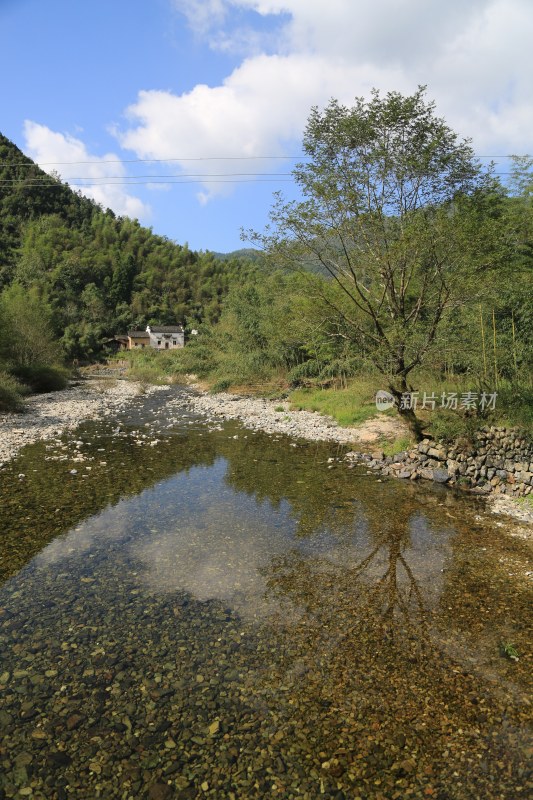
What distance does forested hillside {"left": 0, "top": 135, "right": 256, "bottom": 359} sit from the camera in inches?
2581

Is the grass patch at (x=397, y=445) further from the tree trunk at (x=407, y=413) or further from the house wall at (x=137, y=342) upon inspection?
the house wall at (x=137, y=342)

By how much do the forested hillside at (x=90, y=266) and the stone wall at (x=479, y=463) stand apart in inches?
1955

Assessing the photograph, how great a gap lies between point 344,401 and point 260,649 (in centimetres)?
1772

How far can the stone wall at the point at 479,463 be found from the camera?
1118cm

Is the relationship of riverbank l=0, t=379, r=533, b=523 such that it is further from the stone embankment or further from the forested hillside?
the forested hillside

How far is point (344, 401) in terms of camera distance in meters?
22.5

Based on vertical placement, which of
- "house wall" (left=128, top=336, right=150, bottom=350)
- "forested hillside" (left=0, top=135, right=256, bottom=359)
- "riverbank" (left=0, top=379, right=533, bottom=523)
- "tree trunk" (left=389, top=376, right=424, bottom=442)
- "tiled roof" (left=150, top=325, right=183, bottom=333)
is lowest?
"riverbank" (left=0, top=379, right=533, bottom=523)

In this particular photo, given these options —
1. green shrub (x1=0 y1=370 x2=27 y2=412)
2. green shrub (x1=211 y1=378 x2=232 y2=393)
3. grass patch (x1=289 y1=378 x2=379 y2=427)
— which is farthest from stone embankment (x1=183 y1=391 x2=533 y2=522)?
green shrub (x1=211 y1=378 x2=232 y2=393)

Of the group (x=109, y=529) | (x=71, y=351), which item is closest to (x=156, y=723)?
(x=109, y=529)

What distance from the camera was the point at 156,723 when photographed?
4.28 meters

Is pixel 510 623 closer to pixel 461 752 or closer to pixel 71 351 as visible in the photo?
pixel 461 752

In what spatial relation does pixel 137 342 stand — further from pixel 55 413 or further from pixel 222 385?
pixel 55 413

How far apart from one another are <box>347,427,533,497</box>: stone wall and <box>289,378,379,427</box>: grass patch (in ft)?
8.79

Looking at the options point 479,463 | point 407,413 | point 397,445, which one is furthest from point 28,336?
point 479,463
